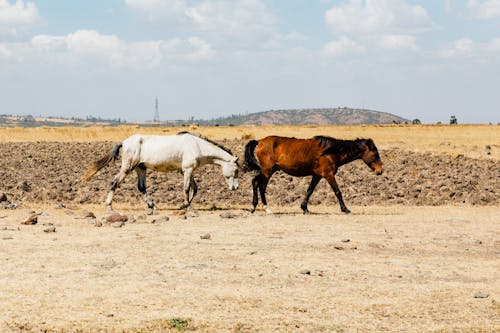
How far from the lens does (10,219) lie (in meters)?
16.5

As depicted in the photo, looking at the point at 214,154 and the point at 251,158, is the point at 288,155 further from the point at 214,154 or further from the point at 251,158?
the point at 214,154

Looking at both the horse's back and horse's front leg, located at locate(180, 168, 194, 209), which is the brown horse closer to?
the horse's back

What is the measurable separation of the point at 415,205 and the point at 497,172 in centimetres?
671

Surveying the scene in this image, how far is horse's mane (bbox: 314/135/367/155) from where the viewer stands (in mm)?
18062

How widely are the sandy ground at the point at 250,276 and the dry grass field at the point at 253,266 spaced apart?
2cm

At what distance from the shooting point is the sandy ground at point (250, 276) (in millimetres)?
8133

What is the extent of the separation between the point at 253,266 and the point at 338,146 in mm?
7885

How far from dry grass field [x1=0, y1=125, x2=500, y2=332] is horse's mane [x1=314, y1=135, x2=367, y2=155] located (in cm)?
159

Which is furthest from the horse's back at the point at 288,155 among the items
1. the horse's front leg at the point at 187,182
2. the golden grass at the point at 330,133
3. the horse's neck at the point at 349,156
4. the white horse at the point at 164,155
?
the golden grass at the point at 330,133

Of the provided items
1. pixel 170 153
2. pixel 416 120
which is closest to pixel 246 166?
pixel 170 153

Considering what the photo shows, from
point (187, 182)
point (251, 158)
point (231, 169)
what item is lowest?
point (187, 182)

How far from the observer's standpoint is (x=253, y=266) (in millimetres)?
10906

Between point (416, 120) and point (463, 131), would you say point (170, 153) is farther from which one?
point (416, 120)

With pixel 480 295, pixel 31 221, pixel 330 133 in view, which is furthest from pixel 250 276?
pixel 330 133
